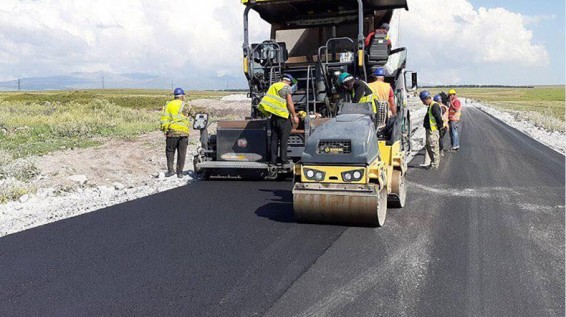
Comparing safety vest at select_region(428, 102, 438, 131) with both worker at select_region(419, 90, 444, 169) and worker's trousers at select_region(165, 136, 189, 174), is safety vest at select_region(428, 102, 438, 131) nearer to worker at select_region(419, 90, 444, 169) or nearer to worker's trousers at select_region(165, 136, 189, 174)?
worker at select_region(419, 90, 444, 169)

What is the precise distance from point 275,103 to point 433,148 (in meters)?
3.93

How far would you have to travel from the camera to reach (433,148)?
1005 cm

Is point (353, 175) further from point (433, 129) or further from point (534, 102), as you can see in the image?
point (534, 102)

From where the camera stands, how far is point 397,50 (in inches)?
385

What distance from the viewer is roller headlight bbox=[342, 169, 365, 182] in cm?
524

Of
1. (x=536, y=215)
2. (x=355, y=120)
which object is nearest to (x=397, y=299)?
(x=355, y=120)

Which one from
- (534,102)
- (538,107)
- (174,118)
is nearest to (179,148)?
(174,118)

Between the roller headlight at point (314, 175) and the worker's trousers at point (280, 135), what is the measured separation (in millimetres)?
2618

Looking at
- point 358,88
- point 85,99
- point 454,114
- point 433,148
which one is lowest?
point 433,148

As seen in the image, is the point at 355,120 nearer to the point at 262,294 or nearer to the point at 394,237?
the point at 394,237

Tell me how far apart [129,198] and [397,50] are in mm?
5803

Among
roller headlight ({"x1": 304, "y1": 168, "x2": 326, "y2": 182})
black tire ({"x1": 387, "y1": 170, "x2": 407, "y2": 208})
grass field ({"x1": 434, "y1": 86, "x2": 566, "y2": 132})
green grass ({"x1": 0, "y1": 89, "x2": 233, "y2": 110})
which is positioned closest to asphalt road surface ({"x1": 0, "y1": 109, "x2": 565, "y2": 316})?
black tire ({"x1": 387, "y1": 170, "x2": 407, "y2": 208})

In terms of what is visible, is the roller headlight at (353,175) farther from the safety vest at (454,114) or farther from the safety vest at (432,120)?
the safety vest at (454,114)

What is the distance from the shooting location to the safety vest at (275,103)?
305 inches
